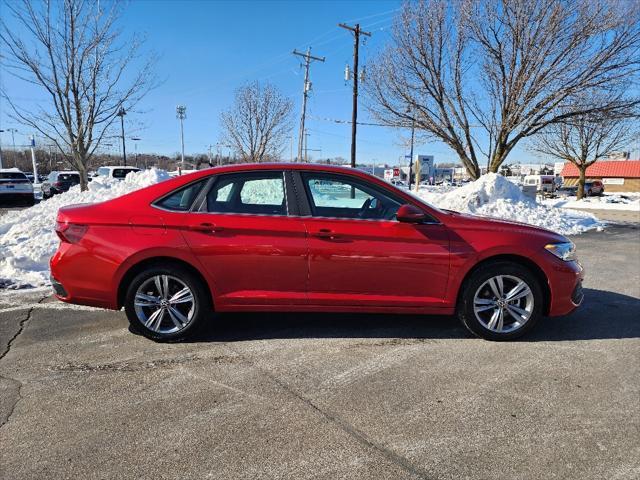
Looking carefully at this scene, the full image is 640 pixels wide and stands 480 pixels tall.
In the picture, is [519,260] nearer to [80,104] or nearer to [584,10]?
[80,104]

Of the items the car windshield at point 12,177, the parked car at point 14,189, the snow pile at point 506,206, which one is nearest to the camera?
the snow pile at point 506,206

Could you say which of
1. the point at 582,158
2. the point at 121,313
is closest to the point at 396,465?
the point at 121,313

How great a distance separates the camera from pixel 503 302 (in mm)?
3961

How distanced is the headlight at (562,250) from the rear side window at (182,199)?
3.29 meters

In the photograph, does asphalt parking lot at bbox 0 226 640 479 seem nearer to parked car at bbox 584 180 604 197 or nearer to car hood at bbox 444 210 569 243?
car hood at bbox 444 210 569 243

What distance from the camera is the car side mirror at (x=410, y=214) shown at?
378 cm

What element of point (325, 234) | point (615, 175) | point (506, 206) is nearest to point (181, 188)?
point (325, 234)

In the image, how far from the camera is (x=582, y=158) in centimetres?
3559

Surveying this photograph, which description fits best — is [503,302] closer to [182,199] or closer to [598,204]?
[182,199]

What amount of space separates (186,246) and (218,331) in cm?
98

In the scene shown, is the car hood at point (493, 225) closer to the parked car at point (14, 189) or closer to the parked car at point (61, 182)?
the parked car at point (14, 189)

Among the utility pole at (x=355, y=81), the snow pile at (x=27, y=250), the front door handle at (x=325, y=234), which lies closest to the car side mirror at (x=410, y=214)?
the front door handle at (x=325, y=234)

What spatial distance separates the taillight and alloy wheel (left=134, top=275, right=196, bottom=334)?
28.1 inches

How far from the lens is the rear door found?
3803mm
